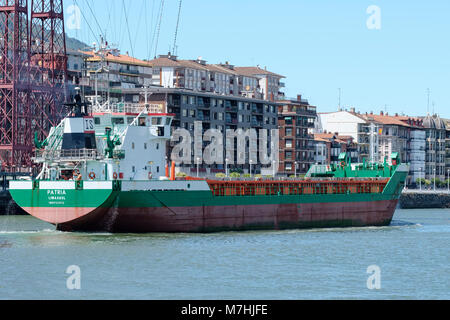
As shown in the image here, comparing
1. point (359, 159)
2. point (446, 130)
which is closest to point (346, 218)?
point (359, 159)

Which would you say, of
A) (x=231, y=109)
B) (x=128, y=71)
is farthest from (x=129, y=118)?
(x=128, y=71)

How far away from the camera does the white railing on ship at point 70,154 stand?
142 ft

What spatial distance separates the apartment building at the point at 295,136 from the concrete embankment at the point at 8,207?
44964 mm

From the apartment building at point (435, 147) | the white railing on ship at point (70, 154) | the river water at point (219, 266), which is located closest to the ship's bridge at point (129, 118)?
the white railing on ship at point (70, 154)

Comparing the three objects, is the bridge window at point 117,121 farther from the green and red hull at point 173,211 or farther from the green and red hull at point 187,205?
the green and red hull at point 173,211

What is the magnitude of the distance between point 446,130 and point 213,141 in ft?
216

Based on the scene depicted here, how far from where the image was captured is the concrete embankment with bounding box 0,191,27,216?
6969 centimetres

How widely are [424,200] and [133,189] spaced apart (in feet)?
233

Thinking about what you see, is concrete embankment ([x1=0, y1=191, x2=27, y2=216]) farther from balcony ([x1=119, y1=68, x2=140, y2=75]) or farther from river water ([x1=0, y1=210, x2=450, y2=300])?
balcony ([x1=119, y1=68, x2=140, y2=75])

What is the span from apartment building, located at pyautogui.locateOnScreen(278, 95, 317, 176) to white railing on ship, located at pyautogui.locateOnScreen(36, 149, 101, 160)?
2610 inches

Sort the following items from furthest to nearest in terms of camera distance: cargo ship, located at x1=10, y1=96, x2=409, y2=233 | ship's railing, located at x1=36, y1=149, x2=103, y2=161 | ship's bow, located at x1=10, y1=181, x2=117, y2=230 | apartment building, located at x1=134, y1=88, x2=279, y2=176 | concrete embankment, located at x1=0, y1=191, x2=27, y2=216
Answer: apartment building, located at x1=134, y1=88, x2=279, y2=176 < concrete embankment, located at x1=0, y1=191, x2=27, y2=216 < ship's railing, located at x1=36, y1=149, x2=103, y2=161 < cargo ship, located at x1=10, y1=96, x2=409, y2=233 < ship's bow, located at x1=10, y1=181, x2=117, y2=230

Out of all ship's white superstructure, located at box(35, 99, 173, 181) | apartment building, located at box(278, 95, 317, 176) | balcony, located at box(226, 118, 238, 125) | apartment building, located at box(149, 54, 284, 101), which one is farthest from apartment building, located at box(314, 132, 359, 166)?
ship's white superstructure, located at box(35, 99, 173, 181)

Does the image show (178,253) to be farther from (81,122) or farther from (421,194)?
(421,194)

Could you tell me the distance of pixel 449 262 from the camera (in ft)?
118
